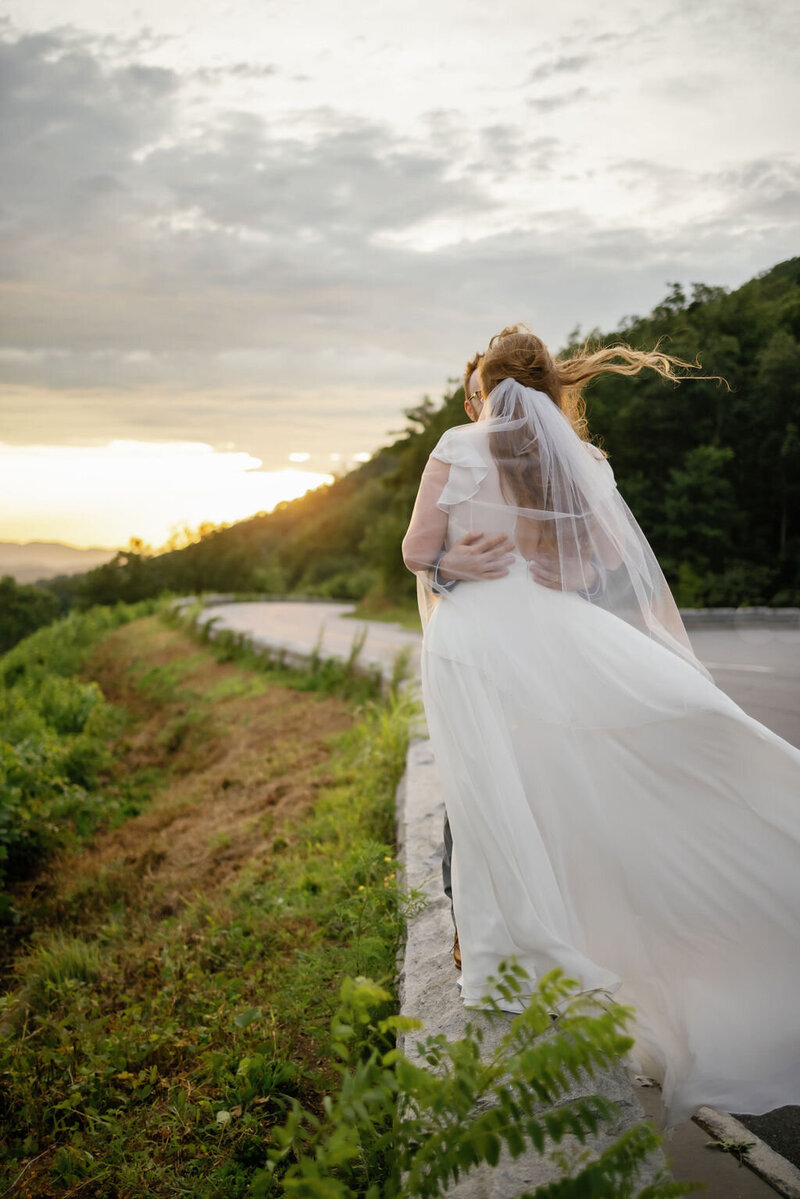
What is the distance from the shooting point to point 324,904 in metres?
4.30

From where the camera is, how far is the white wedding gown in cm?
242

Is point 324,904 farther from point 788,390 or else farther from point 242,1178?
point 788,390

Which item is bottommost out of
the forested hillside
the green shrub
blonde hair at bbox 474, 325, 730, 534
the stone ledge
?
the stone ledge

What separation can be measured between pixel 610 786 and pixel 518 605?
0.69m

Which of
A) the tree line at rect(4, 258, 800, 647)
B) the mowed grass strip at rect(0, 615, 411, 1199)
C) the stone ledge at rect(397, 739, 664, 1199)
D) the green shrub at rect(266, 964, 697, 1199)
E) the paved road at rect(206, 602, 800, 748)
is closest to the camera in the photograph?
the green shrub at rect(266, 964, 697, 1199)

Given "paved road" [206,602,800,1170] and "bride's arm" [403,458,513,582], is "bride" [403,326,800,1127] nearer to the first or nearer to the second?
"bride's arm" [403,458,513,582]

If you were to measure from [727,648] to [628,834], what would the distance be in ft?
36.9

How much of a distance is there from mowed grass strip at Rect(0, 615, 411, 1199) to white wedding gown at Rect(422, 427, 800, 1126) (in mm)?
1019

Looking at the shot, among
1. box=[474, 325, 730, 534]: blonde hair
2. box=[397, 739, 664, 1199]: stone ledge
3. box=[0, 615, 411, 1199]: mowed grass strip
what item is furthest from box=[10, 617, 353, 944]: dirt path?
box=[474, 325, 730, 534]: blonde hair

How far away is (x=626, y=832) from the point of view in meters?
2.56

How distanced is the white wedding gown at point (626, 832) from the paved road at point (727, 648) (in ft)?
12.6

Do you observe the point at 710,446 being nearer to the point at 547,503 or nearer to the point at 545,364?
the point at 545,364

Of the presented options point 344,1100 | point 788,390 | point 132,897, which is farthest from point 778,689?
point 788,390

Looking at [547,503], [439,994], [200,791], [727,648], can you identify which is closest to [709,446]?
[727,648]
